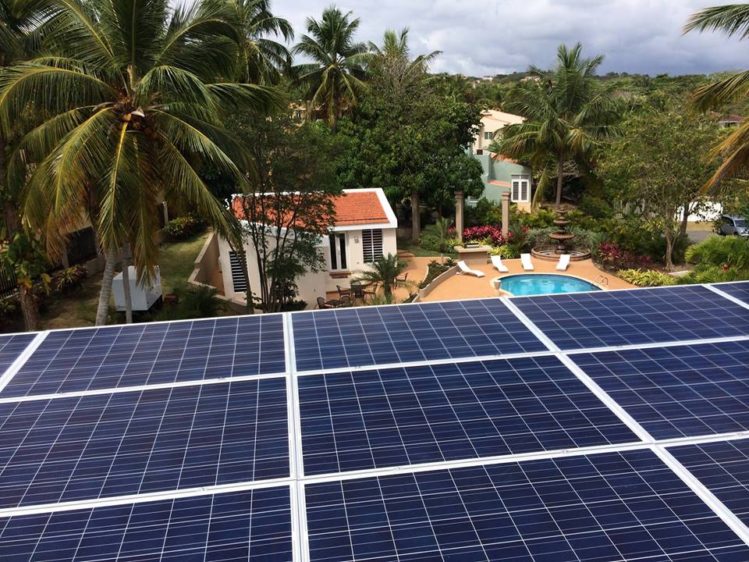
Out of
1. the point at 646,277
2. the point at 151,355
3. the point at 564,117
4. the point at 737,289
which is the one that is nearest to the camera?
the point at 151,355

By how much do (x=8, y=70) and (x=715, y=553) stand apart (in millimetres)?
15588

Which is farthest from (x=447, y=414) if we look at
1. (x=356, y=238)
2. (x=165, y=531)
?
(x=356, y=238)

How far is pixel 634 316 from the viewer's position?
10.4 meters

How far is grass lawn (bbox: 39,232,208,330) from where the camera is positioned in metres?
21.4

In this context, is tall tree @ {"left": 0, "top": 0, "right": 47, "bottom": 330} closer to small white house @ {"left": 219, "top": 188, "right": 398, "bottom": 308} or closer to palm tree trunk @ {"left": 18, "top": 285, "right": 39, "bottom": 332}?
palm tree trunk @ {"left": 18, "top": 285, "right": 39, "bottom": 332}

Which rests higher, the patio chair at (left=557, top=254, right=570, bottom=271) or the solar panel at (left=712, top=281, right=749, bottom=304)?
the solar panel at (left=712, top=281, right=749, bottom=304)

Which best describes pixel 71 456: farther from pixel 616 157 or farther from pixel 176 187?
pixel 616 157

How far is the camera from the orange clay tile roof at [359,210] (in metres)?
29.8

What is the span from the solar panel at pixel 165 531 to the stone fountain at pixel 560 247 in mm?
29529

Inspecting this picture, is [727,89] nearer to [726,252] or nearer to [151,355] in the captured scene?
[726,252]

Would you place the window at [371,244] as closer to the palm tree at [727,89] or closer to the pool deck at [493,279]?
the pool deck at [493,279]

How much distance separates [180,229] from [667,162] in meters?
25.8

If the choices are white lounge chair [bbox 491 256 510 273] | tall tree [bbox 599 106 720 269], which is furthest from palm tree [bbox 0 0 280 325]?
tall tree [bbox 599 106 720 269]

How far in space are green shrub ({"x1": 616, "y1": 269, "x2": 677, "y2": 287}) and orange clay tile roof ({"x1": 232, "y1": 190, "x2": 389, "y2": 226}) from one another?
475 inches
